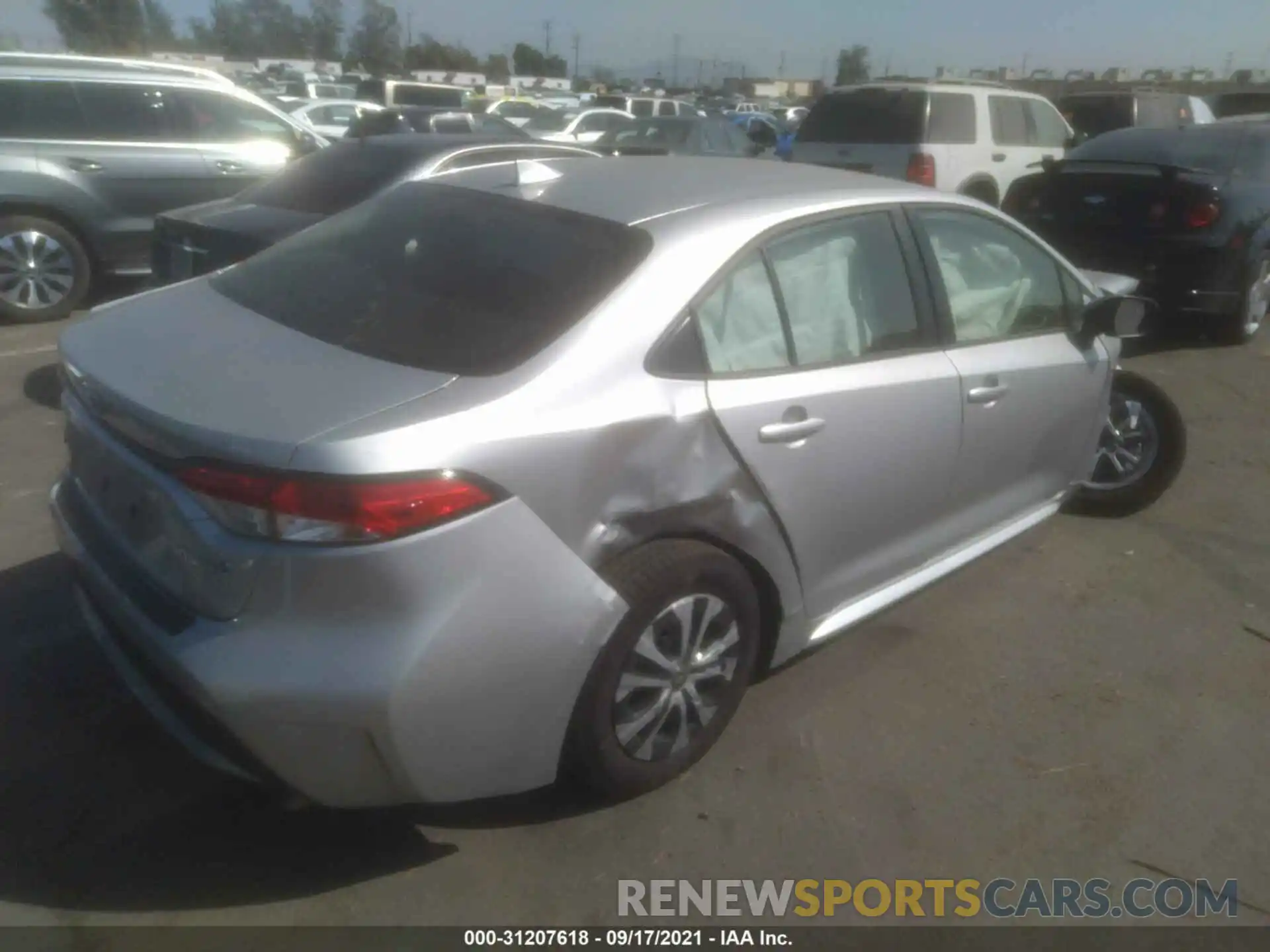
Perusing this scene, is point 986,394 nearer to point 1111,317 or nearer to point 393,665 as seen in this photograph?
point 1111,317

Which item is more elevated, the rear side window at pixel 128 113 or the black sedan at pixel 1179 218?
the rear side window at pixel 128 113

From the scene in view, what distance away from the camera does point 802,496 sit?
127 inches

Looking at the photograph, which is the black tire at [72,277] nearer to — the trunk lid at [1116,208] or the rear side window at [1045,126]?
the trunk lid at [1116,208]

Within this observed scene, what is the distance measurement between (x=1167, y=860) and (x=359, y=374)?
7.90 feet

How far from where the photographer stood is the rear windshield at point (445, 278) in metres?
2.87

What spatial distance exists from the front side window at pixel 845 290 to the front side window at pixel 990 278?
0.69 feet

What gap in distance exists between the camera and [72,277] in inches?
328

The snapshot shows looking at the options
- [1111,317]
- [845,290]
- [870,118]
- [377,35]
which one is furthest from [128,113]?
[377,35]

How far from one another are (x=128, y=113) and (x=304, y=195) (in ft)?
10.0

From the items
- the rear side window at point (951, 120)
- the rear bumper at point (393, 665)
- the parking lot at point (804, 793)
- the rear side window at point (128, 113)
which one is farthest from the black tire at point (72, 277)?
the rear side window at point (951, 120)

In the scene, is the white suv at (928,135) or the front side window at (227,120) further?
the white suv at (928,135)

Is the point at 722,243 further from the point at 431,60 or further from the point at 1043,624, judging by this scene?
the point at 431,60

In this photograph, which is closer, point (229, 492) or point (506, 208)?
point (229, 492)

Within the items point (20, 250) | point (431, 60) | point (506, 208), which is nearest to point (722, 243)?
point (506, 208)
